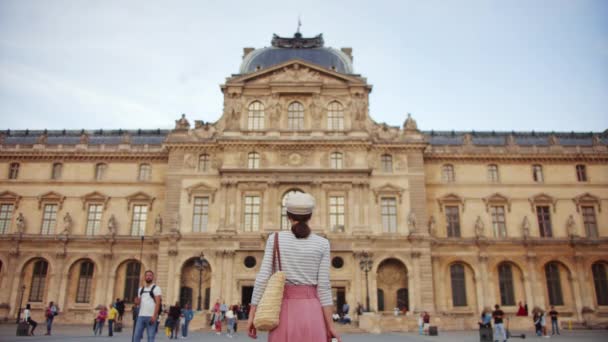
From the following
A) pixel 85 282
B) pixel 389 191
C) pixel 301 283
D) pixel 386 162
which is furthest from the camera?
pixel 386 162

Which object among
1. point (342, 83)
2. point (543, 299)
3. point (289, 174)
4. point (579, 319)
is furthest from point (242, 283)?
point (579, 319)

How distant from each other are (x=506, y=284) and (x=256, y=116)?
86.3ft

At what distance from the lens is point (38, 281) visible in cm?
4219

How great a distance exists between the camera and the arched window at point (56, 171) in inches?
1778

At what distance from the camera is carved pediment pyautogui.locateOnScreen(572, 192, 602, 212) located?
44.0 m

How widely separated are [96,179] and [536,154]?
40871 millimetres

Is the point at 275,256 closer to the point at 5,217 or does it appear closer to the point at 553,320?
the point at 553,320

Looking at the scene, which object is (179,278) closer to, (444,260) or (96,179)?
(96,179)

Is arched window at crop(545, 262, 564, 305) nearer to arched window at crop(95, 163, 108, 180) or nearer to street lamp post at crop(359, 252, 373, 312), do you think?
street lamp post at crop(359, 252, 373, 312)

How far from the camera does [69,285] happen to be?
1644 inches

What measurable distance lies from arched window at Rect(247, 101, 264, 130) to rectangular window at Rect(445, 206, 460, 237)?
60.9 ft

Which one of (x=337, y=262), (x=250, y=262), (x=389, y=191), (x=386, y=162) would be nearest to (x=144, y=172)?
(x=250, y=262)

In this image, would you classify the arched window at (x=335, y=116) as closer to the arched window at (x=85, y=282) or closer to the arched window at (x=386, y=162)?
the arched window at (x=386, y=162)

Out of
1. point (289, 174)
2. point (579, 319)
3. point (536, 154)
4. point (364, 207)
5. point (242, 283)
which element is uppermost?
point (536, 154)
